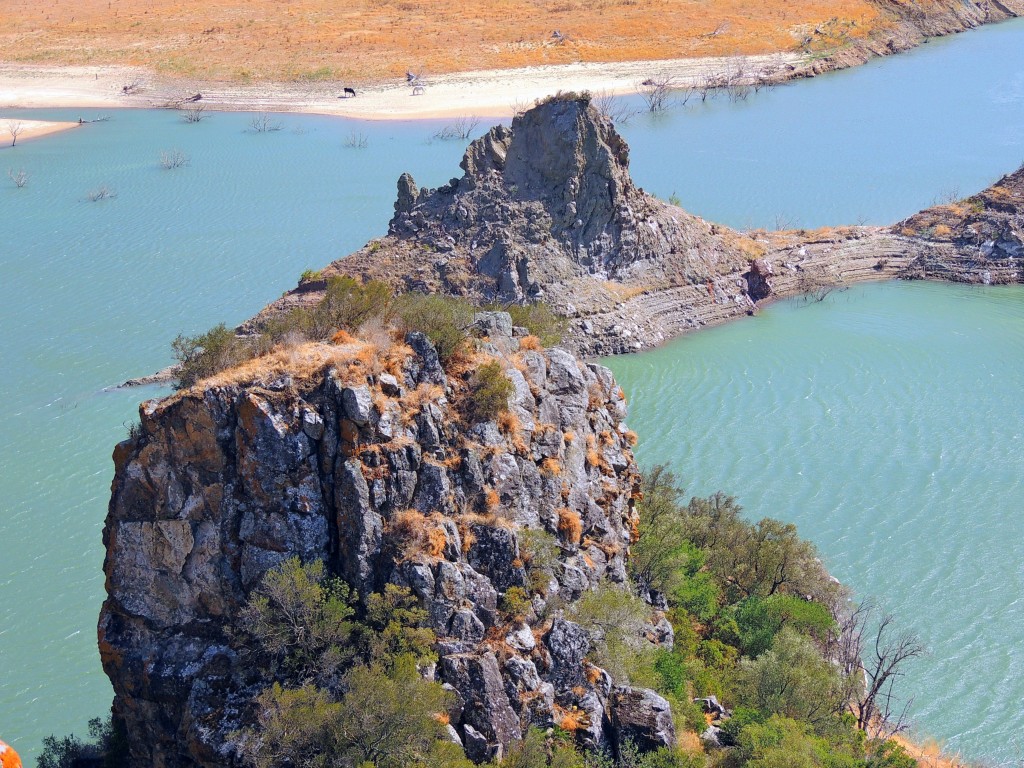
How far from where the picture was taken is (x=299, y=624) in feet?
61.2

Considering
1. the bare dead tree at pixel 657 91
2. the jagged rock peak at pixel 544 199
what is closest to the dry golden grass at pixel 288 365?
the jagged rock peak at pixel 544 199

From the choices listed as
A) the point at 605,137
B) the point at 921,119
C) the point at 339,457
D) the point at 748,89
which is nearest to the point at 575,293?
the point at 605,137

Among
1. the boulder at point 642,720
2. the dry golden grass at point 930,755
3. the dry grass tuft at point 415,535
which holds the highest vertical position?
the dry grass tuft at point 415,535

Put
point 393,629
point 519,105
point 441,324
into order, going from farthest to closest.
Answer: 1. point 519,105
2. point 441,324
3. point 393,629

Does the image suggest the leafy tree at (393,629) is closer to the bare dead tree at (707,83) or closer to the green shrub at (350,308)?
the green shrub at (350,308)

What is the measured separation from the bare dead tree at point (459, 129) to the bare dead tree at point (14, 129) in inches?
1341

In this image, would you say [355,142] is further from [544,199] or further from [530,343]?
[530,343]

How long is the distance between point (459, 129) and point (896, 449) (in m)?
53.8

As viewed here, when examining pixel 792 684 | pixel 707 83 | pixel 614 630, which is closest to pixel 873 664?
pixel 792 684

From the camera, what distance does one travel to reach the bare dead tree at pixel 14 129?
8761 cm

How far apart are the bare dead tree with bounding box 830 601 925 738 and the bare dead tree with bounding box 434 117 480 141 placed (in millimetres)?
60491

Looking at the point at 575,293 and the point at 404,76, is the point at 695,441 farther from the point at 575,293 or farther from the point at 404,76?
the point at 404,76

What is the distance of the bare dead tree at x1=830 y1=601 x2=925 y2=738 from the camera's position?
24656 mm

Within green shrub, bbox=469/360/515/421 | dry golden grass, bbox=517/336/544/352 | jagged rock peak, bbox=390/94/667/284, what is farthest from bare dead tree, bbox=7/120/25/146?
green shrub, bbox=469/360/515/421
